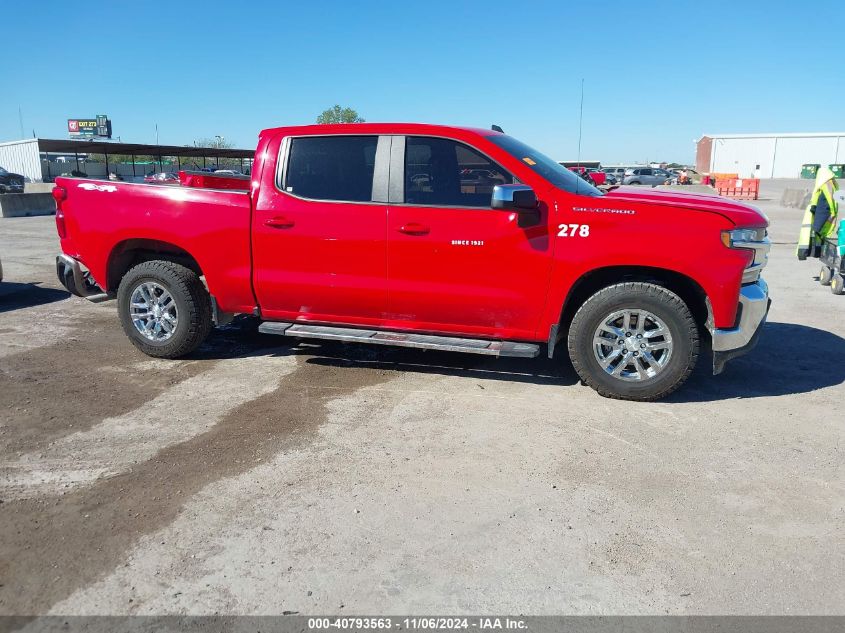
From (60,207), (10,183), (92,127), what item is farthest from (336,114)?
(60,207)

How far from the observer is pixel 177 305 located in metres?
5.47

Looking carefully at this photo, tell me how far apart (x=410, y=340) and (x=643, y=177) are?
44.2 meters

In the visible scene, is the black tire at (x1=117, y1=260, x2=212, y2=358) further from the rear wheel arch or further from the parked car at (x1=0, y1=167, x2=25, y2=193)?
the parked car at (x1=0, y1=167, x2=25, y2=193)

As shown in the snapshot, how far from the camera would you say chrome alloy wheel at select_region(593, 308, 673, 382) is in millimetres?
4543

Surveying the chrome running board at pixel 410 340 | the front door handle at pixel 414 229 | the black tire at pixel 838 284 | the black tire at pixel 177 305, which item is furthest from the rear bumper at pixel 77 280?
the black tire at pixel 838 284

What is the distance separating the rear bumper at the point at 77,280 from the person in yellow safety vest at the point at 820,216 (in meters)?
9.37

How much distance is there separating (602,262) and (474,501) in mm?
2051

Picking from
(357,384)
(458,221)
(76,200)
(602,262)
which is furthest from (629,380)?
(76,200)

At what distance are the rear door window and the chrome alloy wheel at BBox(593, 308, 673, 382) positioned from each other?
208 cm

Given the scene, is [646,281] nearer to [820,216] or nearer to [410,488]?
[410,488]

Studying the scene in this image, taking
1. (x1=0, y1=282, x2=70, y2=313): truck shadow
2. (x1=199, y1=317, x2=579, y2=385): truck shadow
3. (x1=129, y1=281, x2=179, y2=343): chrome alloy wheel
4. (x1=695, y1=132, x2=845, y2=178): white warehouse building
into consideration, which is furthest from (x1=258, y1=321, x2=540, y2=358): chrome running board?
(x1=695, y1=132, x2=845, y2=178): white warehouse building

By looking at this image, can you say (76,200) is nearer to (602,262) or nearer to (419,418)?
(419,418)

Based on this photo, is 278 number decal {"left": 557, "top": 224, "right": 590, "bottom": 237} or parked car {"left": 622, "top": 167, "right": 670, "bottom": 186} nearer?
278 number decal {"left": 557, "top": 224, "right": 590, "bottom": 237}

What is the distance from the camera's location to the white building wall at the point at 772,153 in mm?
79062
